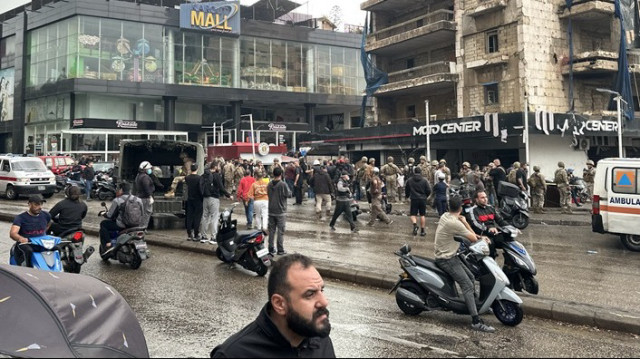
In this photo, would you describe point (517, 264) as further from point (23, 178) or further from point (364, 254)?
point (23, 178)

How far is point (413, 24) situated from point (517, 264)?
31599mm

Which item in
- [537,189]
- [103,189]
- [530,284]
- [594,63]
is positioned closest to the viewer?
[530,284]

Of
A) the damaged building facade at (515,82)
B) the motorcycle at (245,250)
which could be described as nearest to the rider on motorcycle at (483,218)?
the motorcycle at (245,250)

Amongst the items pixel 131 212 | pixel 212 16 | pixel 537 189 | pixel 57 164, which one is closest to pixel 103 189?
pixel 57 164

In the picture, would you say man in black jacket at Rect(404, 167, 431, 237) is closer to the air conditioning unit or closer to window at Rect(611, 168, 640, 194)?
window at Rect(611, 168, 640, 194)

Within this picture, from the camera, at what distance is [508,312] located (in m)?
5.68

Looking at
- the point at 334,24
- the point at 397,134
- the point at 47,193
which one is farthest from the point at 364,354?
the point at 334,24

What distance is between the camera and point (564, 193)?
17.9 meters

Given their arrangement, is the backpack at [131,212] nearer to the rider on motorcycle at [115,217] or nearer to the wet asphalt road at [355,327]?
the rider on motorcycle at [115,217]

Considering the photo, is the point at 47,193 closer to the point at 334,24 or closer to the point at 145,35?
the point at 145,35

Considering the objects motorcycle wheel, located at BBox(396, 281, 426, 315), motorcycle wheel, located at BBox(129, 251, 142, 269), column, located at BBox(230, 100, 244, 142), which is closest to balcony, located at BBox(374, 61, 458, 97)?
column, located at BBox(230, 100, 244, 142)

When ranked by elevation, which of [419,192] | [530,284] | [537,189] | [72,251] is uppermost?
[537,189]

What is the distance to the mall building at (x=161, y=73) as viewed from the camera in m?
45.6

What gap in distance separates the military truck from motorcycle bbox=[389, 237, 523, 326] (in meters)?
8.65
